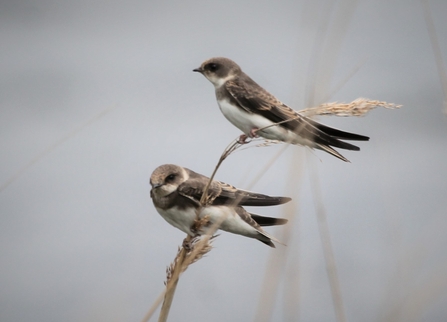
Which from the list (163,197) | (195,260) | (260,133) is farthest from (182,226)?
(195,260)

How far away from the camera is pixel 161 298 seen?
1.58 m

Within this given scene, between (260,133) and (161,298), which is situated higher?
(260,133)

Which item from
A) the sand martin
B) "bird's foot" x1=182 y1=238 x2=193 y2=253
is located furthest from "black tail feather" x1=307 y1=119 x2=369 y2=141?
"bird's foot" x1=182 y1=238 x2=193 y2=253

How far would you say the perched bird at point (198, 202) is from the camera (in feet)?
7.56

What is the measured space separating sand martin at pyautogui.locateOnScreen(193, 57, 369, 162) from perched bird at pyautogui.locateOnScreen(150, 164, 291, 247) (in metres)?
0.24

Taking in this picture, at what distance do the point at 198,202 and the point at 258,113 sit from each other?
1.65ft

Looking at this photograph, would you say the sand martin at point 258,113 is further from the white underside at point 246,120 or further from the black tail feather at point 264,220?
the black tail feather at point 264,220

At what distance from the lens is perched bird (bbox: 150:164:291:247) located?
230cm

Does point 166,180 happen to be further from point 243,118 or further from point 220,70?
point 220,70

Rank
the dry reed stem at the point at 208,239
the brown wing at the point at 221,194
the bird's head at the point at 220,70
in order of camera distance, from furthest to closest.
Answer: the bird's head at the point at 220,70
the brown wing at the point at 221,194
the dry reed stem at the point at 208,239

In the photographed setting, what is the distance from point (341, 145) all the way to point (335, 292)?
67cm

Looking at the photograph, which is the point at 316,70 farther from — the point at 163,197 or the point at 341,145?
the point at 163,197

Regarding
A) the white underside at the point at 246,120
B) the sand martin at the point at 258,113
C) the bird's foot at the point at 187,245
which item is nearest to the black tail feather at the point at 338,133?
the sand martin at the point at 258,113

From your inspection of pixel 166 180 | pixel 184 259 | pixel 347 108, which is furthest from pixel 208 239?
pixel 166 180
